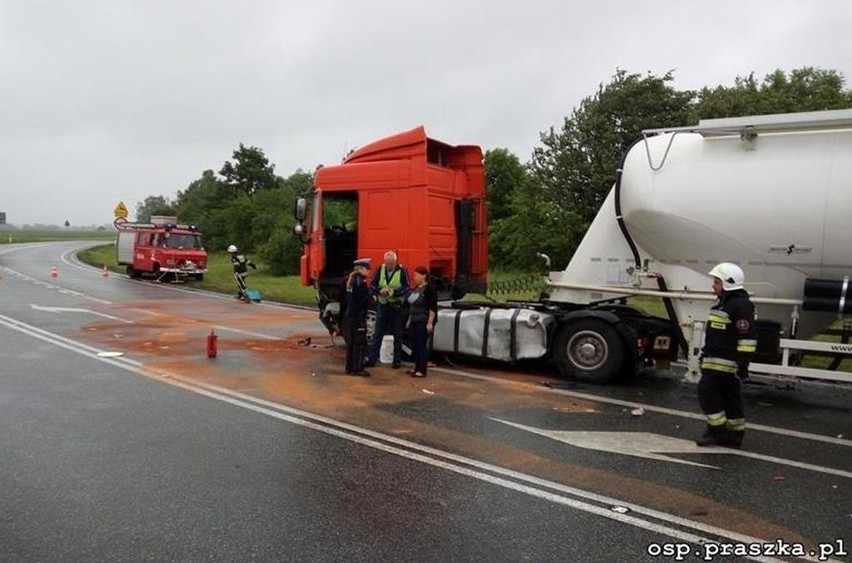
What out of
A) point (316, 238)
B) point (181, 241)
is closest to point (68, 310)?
point (316, 238)

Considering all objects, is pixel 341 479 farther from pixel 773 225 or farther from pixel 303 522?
pixel 773 225

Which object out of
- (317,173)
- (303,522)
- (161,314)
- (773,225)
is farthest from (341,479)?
(161,314)

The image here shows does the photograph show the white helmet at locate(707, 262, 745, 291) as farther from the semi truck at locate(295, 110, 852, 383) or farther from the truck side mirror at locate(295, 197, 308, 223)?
the truck side mirror at locate(295, 197, 308, 223)

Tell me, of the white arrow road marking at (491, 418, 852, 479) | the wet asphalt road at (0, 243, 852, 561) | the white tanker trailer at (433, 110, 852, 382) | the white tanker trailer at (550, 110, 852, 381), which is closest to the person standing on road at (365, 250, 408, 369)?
the wet asphalt road at (0, 243, 852, 561)

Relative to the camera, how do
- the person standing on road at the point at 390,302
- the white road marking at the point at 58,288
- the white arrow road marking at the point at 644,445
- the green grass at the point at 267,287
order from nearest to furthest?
the white arrow road marking at the point at 644,445 → the person standing on road at the point at 390,302 → the white road marking at the point at 58,288 → the green grass at the point at 267,287

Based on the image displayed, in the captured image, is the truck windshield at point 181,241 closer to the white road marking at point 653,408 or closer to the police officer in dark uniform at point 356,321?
the police officer in dark uniform at point 356,321

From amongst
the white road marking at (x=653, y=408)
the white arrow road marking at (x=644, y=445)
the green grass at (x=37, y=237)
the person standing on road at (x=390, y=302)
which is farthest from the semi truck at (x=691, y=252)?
the green grass at (x=37, y=237)

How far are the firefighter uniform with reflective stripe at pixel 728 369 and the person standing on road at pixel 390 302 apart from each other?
4.31 metres

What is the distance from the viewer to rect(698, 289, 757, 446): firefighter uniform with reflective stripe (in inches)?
235

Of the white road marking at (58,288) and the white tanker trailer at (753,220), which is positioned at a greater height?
the white tanker trailer at (753,220)

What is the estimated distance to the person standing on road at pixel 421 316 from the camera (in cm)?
900

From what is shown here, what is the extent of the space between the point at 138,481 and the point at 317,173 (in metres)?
6.79

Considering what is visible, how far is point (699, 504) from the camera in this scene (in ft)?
15.1

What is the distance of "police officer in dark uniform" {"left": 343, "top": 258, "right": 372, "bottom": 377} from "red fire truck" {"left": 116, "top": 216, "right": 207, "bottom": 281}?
20.6 meters
